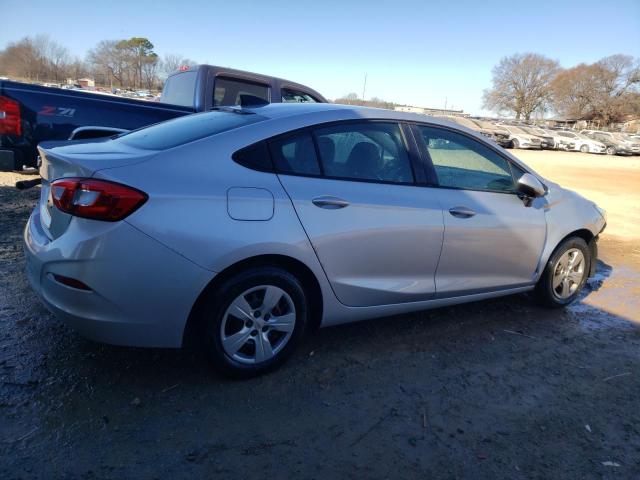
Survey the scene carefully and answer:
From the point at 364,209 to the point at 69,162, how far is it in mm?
1662

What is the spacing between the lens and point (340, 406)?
275 centimetres

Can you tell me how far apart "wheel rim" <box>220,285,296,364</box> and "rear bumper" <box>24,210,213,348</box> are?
0.88ft

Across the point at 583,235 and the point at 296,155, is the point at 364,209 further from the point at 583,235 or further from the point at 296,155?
the point at 583,235

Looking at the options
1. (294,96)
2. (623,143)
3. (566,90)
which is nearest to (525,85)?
(566,90)

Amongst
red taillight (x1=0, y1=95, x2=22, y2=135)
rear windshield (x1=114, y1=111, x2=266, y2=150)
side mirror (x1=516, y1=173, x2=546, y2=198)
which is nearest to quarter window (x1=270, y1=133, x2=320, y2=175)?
rear windshield (x1=114, y1=111, x2=266, y2=150)

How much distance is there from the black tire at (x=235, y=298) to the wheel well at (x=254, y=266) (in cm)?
3

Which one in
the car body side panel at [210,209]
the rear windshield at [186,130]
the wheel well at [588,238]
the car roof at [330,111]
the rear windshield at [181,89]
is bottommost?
the wheel well at [588,238]

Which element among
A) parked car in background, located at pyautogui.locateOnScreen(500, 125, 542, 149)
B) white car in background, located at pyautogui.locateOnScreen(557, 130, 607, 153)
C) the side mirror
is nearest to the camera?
the side mirror

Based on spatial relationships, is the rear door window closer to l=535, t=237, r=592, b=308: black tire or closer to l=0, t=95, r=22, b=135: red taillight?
l=0, t=95, r=22, b=135: red taillight

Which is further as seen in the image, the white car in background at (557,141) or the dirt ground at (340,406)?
the white car in background at (557,141)

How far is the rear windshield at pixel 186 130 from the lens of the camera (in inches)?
114

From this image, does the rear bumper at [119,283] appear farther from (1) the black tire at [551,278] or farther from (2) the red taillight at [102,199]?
(1) the black tire at [551,278]

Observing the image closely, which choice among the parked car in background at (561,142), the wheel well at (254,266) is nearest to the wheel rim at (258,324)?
the wheel well at (254,266)

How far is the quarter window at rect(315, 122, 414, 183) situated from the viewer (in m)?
3.10
